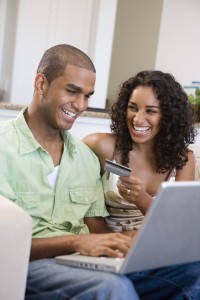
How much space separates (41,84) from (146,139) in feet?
1.53

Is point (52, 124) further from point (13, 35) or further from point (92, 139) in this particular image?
point (13, 35)

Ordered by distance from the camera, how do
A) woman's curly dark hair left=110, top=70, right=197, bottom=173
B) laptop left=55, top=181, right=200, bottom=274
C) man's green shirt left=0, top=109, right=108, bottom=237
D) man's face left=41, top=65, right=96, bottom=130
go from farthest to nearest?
woman's curly dark hair left=110, top=70, right=197, bottom=173, man's face left=41, top=65, right=96, bottom=130, man's green shirt left=0, top=109, right=108, bottom=237, laptop left=55, top=181, right=200, bottom=274

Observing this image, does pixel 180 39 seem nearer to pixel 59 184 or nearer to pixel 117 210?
pixel 117 210

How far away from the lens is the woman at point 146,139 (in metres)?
1.68

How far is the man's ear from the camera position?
4.90 feet

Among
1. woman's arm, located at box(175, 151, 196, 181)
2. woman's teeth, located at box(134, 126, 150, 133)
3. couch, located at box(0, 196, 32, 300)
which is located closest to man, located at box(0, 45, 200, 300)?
couch, located at box(0, 196, 32, 300)

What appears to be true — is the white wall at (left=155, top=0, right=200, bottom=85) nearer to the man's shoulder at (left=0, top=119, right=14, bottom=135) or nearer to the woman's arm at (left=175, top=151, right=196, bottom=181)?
the woman's arm at (left=175, top=151, right=196, bottom=181)

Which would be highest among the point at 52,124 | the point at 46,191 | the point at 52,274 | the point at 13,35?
the point at 13,35

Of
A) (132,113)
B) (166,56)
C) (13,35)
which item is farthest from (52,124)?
(166,56)

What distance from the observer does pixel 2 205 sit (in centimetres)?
109

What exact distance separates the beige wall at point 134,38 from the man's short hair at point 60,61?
301 cm

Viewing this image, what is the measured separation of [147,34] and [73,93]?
3.16 m

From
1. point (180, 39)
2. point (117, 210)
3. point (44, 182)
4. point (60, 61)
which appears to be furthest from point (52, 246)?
point (180, 39)

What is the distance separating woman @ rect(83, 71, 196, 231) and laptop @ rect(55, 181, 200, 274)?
0.50 m
